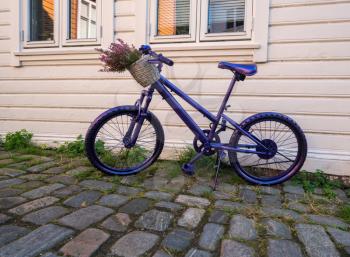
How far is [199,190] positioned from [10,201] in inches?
57.6

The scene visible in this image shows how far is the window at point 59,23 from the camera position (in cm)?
420

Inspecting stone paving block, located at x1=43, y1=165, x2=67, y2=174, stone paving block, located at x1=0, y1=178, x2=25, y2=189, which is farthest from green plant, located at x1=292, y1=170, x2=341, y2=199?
stone paving block, located at x1=0, y1=178, x2=25, y2=189

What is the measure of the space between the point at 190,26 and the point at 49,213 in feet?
8.31

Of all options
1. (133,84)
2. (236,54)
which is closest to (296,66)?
(236,54)

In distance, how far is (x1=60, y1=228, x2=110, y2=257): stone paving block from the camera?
66.6 inches

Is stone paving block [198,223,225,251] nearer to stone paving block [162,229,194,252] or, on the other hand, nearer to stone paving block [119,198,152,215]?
stone paving block [162,229,194,252]

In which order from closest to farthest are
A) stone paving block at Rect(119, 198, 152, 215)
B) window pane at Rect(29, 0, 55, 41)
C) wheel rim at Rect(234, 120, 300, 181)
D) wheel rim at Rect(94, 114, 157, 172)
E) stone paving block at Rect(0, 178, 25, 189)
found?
1. stone paving block at Rect(119, 198, 152, 215)
2. stone paving block at Rect(0, 178, 25, 189)
3. wheel rim at Rect(94, 114, 157, 172)
4. wheel rim at Rect(234, 120, 300, 181)
5. window pane at Rect(29, 0, 55, 41)

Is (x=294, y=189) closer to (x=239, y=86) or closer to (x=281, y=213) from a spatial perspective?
(x=281, y=213)

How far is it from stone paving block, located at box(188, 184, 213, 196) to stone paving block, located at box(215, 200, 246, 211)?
0.22 metres

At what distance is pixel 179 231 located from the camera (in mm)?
2002

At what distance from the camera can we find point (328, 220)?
2285mm

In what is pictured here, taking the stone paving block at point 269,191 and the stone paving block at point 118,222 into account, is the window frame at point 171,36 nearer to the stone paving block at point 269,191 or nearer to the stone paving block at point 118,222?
the stone paving block at point 269,191

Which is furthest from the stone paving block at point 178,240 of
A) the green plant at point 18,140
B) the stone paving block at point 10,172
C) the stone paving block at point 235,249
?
the green plant at point 18,140

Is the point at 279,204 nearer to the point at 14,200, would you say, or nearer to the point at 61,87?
the point at 14,200
